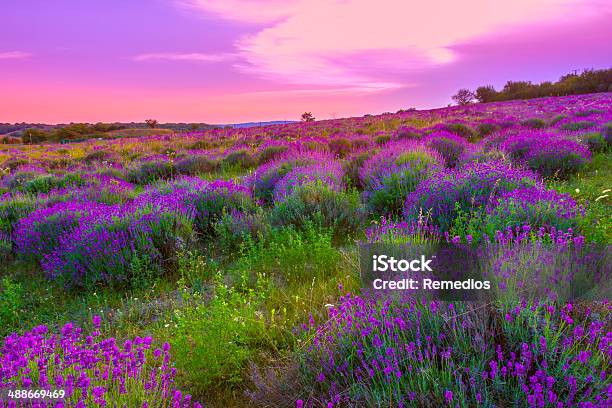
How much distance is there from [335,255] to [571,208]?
2.32 meters

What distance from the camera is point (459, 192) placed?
4.80m

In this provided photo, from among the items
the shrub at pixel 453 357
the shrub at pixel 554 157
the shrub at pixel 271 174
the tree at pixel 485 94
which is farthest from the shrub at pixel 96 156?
the tree at pixel 485 94

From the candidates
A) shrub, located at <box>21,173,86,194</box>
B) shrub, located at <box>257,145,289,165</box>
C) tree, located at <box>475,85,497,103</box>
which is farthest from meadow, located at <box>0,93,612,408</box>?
tree, located at <box>475,85,497,103</box>

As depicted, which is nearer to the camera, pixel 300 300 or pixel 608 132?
pixel 300 300

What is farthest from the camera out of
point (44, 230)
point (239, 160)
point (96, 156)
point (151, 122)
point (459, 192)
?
point (151, 122)

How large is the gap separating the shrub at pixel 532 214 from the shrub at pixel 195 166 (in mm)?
8470

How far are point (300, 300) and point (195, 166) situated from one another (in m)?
8.38

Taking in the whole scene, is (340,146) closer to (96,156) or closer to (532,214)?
(532,214)

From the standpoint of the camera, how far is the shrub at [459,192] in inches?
182

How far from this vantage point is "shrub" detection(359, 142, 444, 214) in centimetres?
604

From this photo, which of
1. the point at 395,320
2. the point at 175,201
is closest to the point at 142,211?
the point at 175,201

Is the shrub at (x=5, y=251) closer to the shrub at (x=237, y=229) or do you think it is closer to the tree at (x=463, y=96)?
the shrub at (x=237, y=229)

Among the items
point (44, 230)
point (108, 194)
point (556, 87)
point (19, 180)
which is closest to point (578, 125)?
point (108, 194)

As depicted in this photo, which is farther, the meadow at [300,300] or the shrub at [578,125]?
the shrub at [578,125]
